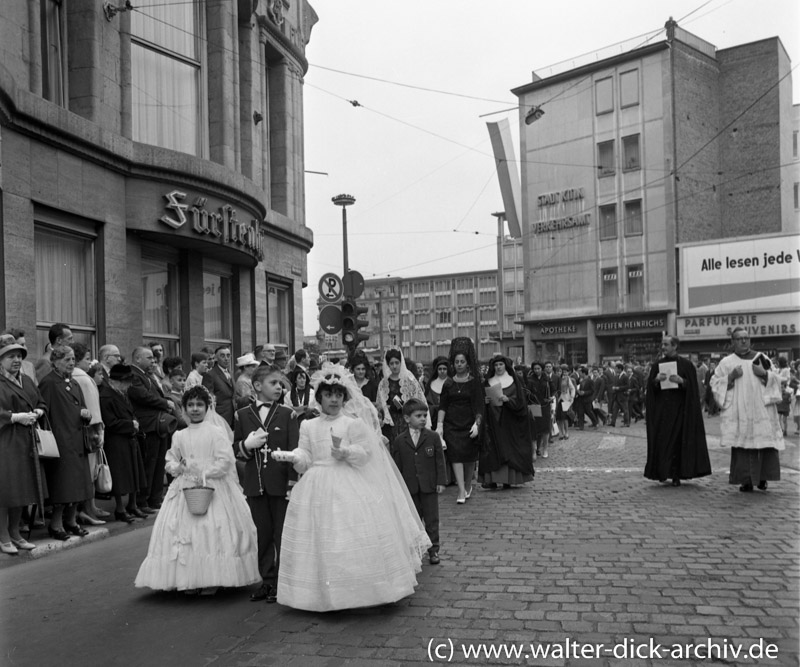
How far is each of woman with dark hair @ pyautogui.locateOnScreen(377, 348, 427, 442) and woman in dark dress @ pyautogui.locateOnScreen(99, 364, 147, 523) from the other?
9.82ft

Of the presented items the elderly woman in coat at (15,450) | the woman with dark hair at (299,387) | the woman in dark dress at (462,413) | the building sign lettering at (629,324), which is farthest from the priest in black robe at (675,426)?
the building sign lettering at (629,324)

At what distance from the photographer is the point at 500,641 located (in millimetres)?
4805

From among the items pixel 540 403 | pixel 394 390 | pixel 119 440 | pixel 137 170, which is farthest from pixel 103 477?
pixel 540 403

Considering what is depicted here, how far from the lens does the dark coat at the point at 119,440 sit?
916 cm

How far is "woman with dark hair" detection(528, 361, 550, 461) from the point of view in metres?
15.5

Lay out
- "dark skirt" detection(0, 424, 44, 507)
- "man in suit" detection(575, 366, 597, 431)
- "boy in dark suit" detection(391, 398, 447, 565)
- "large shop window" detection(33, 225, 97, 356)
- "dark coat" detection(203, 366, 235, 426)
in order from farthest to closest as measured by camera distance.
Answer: "man in suit" detection(575, 366, 597, 431), "large shop window" detection(33, 225, 97, 356), "dark coat" detection(203, 366, 235, 426), "dark skirt" detection(0, 424, 44, 507), "boy in dark suit" detection(391, 398, 447, 565)

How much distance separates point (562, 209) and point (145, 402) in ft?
137

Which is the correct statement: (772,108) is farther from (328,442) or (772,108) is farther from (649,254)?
(328,442)

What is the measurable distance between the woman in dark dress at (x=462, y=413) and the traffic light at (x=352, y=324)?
18.6ft

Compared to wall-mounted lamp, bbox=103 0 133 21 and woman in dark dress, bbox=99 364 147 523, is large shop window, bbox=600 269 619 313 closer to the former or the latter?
wall-mounted lamp, bbox=103 0 133 21

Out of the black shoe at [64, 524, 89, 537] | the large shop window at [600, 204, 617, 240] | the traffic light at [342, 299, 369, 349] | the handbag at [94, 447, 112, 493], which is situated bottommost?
the black shoe at [64, 524, 89, 537]

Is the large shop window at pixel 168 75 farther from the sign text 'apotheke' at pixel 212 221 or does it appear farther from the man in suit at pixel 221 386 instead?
the man in suit at pixel 221 386

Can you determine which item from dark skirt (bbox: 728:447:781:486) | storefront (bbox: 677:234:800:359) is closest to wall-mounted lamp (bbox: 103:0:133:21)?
dark skirt (bbox: 728:447:781:486)

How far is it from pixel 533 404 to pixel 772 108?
3971 cm
